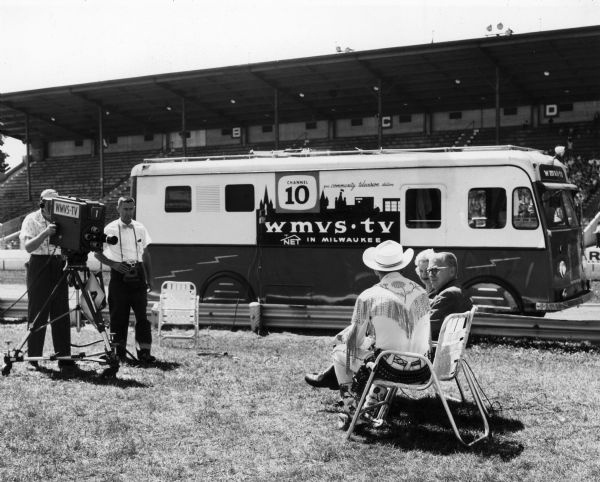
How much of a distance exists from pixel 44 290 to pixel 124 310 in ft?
3.32

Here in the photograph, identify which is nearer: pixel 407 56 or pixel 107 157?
pixel 407 56

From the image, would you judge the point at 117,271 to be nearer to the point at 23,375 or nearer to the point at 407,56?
the point at 23,375

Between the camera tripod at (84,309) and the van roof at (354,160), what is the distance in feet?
16.8

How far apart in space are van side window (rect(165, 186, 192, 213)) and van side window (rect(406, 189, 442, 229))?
3943 mm

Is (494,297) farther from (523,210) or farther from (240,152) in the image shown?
(240,152)

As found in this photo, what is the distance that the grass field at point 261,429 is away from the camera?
5184 millimetres

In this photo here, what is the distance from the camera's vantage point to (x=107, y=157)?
49344 mm

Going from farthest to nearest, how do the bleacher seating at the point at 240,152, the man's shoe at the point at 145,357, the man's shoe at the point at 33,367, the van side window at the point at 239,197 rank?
the bleacher seating at the point at 240,152
the van side window at the point at 239,197
the man's shoe at the point at 145,357
the man's shoe at the point at 33,367

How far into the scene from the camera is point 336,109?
4016cm

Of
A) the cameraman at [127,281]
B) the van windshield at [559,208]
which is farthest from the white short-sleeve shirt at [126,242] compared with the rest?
the van windshield at [559,208]

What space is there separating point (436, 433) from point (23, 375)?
4.51 m

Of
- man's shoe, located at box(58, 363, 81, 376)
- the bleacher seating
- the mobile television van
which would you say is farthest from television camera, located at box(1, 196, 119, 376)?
the bleacher seating

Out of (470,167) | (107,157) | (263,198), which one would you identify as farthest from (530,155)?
(107,157)

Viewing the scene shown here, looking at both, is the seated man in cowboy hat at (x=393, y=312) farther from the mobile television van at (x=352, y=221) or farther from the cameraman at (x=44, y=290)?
the mobile television van at (x=352, y=221)
